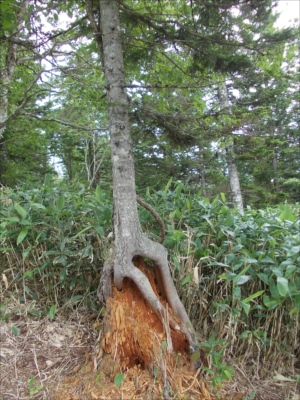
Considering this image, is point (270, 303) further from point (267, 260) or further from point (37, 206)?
point (37, 206)

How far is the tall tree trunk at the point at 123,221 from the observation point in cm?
179

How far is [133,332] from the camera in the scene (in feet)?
5.75

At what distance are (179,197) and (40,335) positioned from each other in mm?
1727

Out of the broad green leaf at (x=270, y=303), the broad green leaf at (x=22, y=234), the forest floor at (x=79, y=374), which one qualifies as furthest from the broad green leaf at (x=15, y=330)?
the broad green leaf at (x=270, y=303)

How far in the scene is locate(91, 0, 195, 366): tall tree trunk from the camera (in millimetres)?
1792

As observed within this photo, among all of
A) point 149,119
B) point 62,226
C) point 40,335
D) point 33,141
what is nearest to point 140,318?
point 40,335

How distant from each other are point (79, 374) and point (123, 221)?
3.44 ft

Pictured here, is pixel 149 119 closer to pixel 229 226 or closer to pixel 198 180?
pixel 229 226

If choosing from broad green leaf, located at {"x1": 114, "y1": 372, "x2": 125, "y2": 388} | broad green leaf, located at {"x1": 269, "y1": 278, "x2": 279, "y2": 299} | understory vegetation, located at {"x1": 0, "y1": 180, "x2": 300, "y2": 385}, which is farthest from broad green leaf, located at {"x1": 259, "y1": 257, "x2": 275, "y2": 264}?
broad green leaf, located at {"x1": 114, "y1": 372, "x2": 125, "y2": 388}

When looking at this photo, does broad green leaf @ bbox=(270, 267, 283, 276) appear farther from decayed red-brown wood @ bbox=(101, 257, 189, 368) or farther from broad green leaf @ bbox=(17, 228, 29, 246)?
broad green leaf @ bbox=(17, 228, 29, 246)

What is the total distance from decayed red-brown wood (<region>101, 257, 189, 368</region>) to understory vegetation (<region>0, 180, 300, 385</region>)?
35 cm

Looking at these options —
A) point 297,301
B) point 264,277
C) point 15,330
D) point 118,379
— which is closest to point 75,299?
point 15,330

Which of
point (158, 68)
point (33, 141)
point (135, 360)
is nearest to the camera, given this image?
point (135, 360)

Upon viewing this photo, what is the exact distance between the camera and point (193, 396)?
5.17 ft
